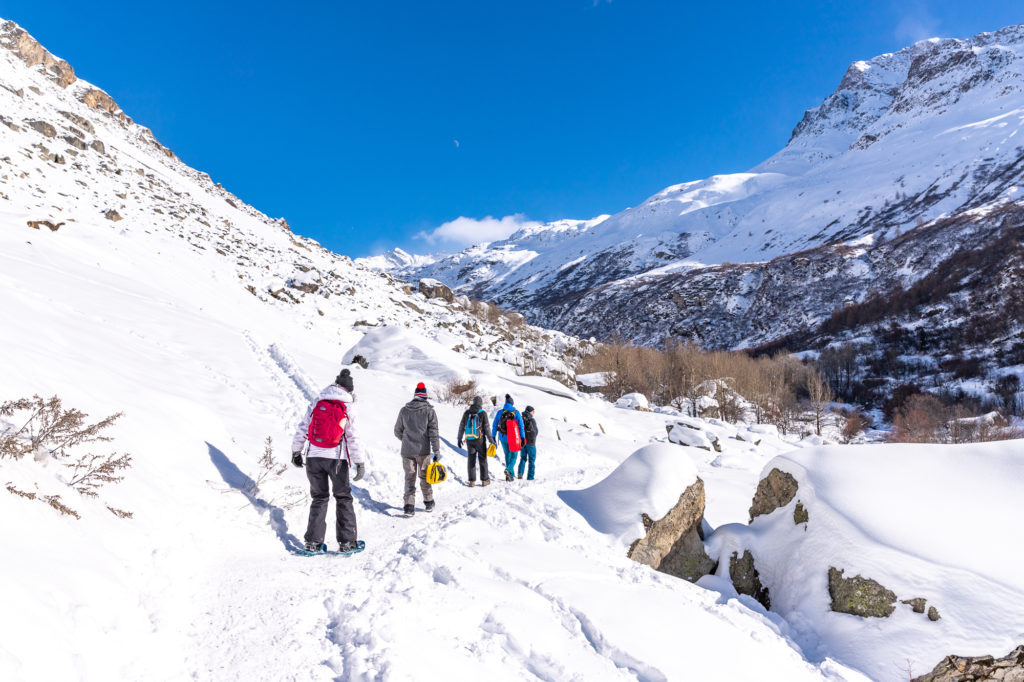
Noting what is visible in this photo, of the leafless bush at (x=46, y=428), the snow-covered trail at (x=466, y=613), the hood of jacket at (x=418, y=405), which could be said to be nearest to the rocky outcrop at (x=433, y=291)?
the hood of jacket at (x=418, y=405)

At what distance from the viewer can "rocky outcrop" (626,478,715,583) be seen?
6.52 meters

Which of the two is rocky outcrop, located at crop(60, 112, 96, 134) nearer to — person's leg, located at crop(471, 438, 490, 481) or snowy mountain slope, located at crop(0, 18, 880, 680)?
snowy mountain slope, located at crop(0, 18, 880, 680)

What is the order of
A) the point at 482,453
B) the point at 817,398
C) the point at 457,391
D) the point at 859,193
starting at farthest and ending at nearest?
the point at 859,193
the point at 817,398
the point at 457,391
the point at 482,453

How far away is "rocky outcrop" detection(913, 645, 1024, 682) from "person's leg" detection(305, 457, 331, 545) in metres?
5.89

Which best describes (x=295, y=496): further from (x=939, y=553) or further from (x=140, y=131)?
(x=140, y=131)

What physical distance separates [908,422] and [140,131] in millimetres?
87523

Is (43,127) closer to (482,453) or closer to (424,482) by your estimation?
(482,453)

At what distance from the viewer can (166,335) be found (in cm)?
1284

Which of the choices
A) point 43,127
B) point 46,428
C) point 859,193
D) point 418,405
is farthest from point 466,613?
point 859,193

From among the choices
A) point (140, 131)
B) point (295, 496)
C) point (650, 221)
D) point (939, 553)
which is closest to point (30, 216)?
point (295, 496)

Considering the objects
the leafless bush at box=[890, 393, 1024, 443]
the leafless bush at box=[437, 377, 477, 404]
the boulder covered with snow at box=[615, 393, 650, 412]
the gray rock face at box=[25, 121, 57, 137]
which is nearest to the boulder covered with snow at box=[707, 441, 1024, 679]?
the leafless bush at box=[437, 377, 477, 404]

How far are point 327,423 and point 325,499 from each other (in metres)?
0.80

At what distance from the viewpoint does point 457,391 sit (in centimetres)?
1877

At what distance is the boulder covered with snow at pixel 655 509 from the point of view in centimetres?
660
